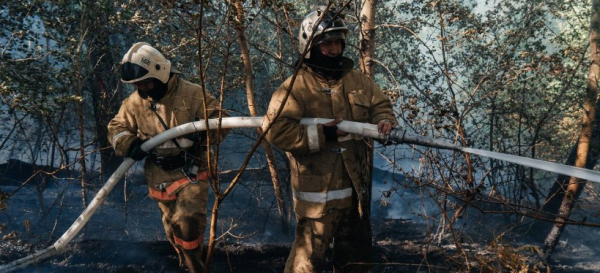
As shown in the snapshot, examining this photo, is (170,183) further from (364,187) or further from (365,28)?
(365,28)

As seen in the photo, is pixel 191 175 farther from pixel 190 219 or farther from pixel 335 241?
pixel 335 241

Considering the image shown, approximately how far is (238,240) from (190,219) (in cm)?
356

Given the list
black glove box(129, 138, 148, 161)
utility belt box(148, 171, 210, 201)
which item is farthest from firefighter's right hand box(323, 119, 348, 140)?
black glove box(129, 138, 148, 161)

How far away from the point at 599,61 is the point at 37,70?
7951 mm

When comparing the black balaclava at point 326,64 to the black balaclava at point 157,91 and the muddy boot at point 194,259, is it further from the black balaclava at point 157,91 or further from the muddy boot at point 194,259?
the muddy boot at point 194,259

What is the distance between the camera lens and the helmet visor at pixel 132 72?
4039mm

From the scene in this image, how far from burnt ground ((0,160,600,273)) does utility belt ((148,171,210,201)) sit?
601 millimetres

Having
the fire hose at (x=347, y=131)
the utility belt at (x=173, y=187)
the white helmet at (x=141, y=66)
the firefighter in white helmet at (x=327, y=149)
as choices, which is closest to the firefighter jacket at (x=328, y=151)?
the firefighter in white helmet at (x=327, y=149)

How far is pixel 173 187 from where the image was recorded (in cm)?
427

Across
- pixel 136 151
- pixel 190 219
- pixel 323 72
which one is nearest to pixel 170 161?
pixel 136 151

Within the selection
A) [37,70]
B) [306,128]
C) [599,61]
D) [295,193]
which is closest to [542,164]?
[306,128]

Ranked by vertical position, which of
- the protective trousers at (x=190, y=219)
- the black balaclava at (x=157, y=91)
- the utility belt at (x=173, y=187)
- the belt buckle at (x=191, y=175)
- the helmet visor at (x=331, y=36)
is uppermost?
the helmet visor at (x=331, y=36)

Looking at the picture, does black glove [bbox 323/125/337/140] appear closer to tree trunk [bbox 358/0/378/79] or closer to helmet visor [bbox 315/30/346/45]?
helmet visor [bbox 315/30/346/45]

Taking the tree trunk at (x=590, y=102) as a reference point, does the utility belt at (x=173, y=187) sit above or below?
below
